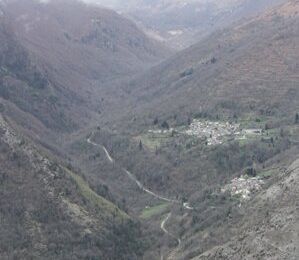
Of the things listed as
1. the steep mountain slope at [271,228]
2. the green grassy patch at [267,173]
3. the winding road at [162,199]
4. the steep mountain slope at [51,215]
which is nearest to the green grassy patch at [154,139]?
the winding road at [162,199]

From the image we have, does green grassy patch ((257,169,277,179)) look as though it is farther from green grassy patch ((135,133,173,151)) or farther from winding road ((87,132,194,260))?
green grassy patch ((135,133,173,151))

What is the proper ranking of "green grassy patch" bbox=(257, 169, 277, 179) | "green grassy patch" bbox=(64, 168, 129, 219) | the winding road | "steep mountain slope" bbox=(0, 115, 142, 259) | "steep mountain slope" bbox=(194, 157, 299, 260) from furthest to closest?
"green grassy patch" bbox=(64, 168, 129, 219)
"green grassy patch" bbox=(257, 169, 277, 179)
the winding road
"steep mountain slope" bbox=(0, 115, 142, 259)
"steep mountain slope" bbox=(194, 157, 299, 260)

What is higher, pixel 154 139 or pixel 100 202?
pixel 100 202

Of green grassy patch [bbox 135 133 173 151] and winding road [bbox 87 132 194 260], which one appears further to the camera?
green grassy patch [bbox 135 133 173 151]

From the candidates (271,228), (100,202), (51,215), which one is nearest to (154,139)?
(100,202)

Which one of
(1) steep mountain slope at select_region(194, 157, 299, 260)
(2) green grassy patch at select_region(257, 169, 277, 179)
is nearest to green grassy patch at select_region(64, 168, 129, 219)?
(2) green grassy patch at select_region(257, 169, 277, 179)

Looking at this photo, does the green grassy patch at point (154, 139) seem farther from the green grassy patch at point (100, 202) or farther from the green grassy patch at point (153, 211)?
the green grassy patch at point (100, 202)

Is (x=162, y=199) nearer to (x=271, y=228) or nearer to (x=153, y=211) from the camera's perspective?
(x=153, y=211)
